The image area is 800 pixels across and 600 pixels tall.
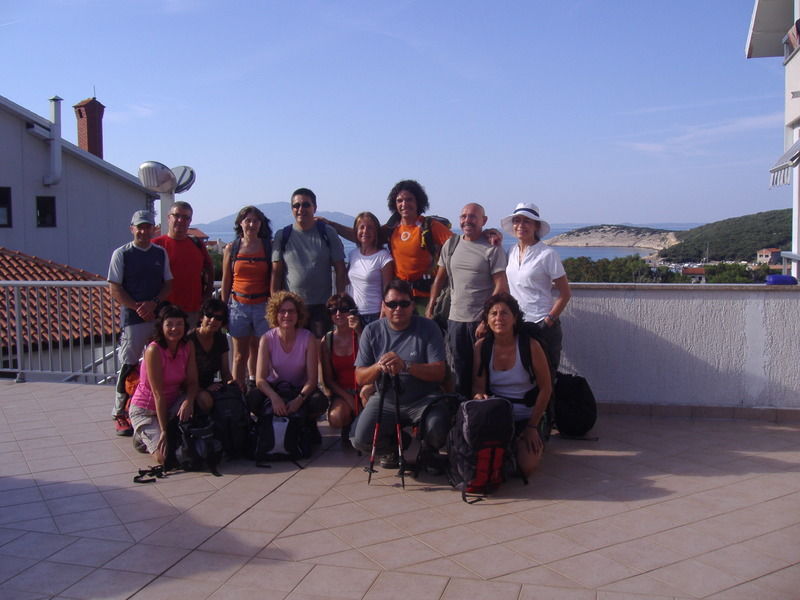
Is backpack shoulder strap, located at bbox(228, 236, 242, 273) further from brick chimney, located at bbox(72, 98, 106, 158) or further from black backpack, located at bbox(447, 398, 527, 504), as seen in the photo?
brick chimney, located at bbox(72, 98, 106, 158)

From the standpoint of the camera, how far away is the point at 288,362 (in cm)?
548

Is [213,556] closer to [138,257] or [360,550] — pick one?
[360,550]

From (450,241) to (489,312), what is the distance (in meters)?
0.93

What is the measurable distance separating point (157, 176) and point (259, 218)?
2.45 metres

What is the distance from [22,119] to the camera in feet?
71.4

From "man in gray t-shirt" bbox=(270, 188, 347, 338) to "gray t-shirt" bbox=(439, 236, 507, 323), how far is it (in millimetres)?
1055

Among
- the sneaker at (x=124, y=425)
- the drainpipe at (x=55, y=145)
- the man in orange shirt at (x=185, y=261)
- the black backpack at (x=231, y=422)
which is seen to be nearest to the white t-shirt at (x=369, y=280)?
the black backpack at (x=231, y=422)

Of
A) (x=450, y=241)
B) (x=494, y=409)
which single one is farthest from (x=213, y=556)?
(x=450, y=241)

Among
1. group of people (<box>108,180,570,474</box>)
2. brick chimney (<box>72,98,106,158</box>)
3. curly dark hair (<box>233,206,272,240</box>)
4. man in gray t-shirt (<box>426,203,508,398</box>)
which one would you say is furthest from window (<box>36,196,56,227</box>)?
man in gray t-shirt (<box>426,203,508,398</box>)

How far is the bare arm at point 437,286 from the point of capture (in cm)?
579

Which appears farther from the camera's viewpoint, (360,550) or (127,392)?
(127,392)

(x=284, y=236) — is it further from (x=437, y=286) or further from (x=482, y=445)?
(x=482, y=445)

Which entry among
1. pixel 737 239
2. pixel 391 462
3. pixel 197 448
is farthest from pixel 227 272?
pixel 737 239

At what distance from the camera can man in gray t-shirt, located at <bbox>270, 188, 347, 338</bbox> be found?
19.3ft
